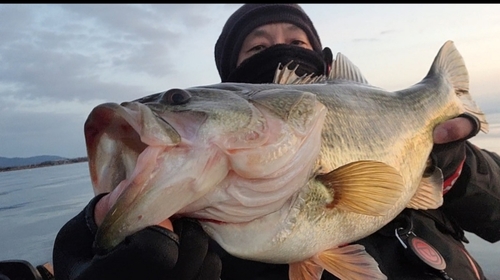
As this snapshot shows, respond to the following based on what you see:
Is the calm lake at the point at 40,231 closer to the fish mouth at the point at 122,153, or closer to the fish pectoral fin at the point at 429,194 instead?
the fish pectoral fin at the point at 429,194

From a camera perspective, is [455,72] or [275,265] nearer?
[275,265]

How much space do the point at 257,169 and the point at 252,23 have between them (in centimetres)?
254

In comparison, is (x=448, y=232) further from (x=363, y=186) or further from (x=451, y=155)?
(x=363, y=186)

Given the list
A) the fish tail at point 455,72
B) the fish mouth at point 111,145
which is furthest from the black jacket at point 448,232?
the fish mouth at point 111,145

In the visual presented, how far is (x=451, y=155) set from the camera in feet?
8.70

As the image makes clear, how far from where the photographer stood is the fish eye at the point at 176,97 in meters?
1.53

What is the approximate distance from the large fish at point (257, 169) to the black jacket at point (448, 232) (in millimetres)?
304

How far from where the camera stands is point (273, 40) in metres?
3.66

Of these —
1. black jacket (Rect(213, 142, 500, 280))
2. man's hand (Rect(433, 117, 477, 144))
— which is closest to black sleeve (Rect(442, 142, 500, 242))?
black jacket (Rect(213, 142, 500, 280))

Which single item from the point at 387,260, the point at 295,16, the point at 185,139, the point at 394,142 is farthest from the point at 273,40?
the point at 185,139

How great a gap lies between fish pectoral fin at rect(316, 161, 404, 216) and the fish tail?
151cm

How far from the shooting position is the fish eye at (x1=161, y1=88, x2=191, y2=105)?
1529 millimetres

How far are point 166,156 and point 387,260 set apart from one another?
1.52 meters

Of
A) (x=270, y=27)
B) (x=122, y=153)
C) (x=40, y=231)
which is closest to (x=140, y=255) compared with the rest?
(x=122, y=153)
